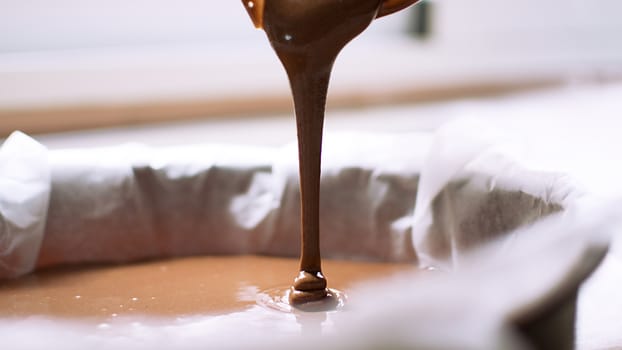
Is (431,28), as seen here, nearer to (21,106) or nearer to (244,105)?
(244,105)

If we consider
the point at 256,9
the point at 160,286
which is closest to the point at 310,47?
the point at 256,9

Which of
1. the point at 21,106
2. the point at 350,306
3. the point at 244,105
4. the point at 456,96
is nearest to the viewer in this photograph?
the point at 350,306

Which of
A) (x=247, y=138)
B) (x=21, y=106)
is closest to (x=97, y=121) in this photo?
(x=21, y=106)

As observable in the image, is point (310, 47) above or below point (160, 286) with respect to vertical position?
above

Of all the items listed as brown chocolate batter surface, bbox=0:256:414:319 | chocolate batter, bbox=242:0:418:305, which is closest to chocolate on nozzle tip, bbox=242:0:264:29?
chocolate batter, bbox=242:0:418:305

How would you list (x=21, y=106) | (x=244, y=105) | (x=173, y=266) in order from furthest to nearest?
(x=244, y=105), (x=21, y=106), (x=173, y=266)

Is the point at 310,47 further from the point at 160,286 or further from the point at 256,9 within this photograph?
the point at 160,286

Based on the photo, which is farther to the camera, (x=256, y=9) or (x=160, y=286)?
(x=160, y=286)
